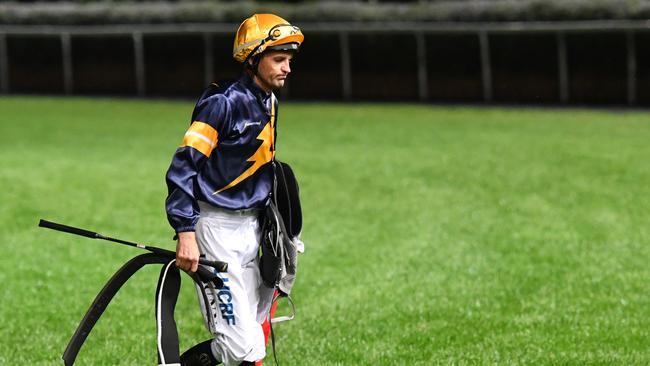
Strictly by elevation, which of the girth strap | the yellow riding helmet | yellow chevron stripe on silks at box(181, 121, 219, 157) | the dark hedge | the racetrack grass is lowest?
the racetrack grass

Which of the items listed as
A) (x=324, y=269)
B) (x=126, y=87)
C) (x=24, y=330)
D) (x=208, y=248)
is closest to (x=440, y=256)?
(x=324, y=269)

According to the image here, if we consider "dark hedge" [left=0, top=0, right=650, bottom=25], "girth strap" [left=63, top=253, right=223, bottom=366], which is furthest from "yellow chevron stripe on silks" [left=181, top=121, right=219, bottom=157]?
"dark hedge" [left=0, top=0, right=650, bottom=25]

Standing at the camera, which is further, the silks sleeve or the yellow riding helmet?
the yellow riding helmet

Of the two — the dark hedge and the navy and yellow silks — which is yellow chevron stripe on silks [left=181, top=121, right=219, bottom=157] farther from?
the dark hedge

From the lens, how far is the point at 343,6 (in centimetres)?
2694

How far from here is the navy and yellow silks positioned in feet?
16.7

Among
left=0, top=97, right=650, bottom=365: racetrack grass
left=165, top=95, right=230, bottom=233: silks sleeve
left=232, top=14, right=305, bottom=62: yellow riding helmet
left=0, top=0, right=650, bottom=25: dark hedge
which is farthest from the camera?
left=0, top=0, right=650, bottom=25: dark hedge

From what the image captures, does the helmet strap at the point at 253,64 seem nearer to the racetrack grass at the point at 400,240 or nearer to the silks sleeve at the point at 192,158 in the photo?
the silks sleeve at the point at 192,158

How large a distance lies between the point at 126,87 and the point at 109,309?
20480 mm

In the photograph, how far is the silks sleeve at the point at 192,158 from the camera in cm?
506

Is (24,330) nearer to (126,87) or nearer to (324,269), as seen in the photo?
(324,269)

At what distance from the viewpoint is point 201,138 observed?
5137mm

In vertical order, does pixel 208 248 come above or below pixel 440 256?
above

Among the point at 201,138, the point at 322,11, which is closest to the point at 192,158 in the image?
the point at 201,138
